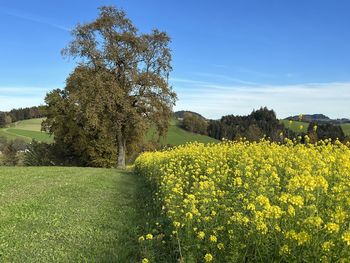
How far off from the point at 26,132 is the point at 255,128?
84048 millimetres

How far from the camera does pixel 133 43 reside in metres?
35.8

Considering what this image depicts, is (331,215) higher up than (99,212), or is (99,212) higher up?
(331,215)

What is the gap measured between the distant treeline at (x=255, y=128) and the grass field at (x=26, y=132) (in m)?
29.9

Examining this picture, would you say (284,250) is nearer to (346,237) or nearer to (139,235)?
(346,237)

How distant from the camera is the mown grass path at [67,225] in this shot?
7.10 metres

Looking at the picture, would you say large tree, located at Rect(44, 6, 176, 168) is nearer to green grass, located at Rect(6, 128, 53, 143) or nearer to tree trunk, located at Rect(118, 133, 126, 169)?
tree trunk, located at Rect(118, 133, 126, 169)

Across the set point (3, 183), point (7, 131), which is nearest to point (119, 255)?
point (3, 183)

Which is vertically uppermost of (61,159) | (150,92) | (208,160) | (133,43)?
(133,43)

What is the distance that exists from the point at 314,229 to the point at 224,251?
4.58ft

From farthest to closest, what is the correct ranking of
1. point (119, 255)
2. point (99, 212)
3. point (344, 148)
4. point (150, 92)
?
1. point (150, 92)
2. point (99, 212)
3. point (344, 148)
4. point (119, 255)

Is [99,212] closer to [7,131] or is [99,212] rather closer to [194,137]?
[194,137]

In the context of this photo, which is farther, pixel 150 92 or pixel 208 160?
pixel 150 92

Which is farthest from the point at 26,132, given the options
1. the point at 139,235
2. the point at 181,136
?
the point at 139,235

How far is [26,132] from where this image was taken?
9881cm
